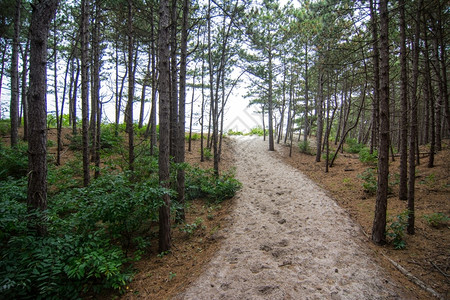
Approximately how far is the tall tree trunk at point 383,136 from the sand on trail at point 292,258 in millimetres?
494

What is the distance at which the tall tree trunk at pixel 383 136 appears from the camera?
4547 mm

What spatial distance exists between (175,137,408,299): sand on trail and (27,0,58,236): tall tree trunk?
9.63 ft

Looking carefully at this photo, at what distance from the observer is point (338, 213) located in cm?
630

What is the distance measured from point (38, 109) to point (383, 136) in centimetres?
673

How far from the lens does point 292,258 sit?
4.27 meters

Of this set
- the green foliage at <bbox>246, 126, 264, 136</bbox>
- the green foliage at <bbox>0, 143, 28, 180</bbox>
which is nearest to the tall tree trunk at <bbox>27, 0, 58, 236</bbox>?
the green foliage at <bbox>0, 143, 28, 180</bbox>

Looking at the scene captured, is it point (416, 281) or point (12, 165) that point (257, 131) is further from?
point (416, 281)

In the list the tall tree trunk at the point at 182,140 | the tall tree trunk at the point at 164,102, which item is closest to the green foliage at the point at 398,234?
the tall tree trunk at the point at 164,102

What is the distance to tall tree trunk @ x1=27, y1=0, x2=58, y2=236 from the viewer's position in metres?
3.34

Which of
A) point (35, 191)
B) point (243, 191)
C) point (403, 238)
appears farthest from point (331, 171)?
point (35, 191)

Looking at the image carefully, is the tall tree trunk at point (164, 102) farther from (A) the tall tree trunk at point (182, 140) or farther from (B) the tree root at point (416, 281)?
(B) the tree root at point (416, 281)

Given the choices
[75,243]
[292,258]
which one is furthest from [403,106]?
[75,243]

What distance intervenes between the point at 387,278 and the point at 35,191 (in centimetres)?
630

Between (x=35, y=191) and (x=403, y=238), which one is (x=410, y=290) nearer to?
(x=403, y=238)
